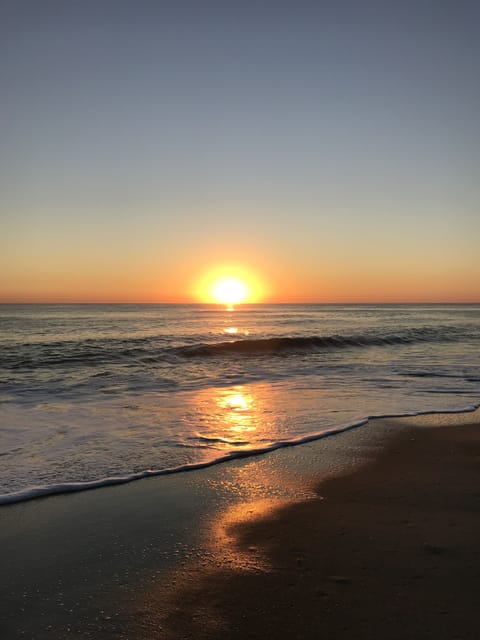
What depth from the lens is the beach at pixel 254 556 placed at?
2.60 metres

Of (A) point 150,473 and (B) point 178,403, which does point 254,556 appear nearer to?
(A) point 150,473

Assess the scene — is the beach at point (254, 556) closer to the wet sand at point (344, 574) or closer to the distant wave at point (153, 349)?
the wet sand at point (344, 574)

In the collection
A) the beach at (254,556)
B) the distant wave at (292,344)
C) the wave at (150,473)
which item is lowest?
the distant wave at (292,344)

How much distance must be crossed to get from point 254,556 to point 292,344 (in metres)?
21.4

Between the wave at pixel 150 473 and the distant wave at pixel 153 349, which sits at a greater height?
the wave at pixel 150 473

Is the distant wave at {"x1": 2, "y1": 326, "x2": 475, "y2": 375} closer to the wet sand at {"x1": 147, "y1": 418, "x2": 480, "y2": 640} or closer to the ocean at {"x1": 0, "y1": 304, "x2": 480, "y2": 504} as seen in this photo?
the ocean at {"x1": 0, "y1": 304, "x2": 480, "y2": 504}

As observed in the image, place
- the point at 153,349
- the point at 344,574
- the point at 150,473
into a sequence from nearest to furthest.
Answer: the point at 344,574 < the point at 150,473 < the point at 153,349

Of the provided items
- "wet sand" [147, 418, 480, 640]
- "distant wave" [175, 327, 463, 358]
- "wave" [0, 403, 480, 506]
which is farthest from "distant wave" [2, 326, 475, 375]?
"wet sand" [147, 418, 480, 640]

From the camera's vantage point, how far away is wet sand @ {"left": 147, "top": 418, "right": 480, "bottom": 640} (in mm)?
2555

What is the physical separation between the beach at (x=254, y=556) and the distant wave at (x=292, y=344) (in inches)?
611

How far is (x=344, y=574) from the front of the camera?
10.0 feet

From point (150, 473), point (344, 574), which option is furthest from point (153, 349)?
point (344, 574)

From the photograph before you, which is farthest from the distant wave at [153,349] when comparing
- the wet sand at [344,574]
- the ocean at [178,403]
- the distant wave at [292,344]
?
the wet sand at [344,574]

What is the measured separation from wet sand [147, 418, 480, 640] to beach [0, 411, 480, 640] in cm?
1
